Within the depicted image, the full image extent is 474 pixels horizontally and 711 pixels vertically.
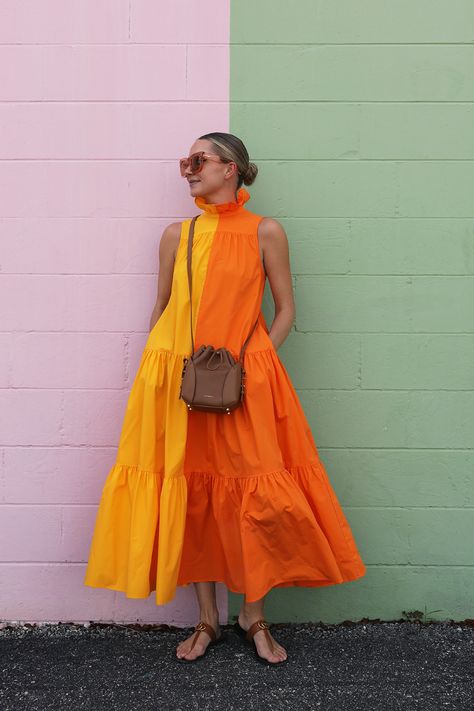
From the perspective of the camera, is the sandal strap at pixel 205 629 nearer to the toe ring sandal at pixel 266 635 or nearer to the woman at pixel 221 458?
the woman at pixel 221 458

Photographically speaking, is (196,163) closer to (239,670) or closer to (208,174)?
(208,174)

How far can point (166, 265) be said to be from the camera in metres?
2.75

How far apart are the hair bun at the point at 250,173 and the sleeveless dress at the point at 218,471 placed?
75 millimetres

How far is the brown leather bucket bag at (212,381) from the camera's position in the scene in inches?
96.0

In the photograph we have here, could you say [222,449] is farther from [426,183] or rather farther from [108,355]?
[426,183]

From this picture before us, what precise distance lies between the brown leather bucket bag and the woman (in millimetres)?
98

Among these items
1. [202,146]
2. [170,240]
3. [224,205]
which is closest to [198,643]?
[170,240]

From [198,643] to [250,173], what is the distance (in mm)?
1796

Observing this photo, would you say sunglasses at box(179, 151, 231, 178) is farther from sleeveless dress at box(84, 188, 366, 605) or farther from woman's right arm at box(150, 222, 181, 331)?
woman's right arm at box(150, 222, 181, 331)


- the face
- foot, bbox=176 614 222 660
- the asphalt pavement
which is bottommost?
the asphalt pavement

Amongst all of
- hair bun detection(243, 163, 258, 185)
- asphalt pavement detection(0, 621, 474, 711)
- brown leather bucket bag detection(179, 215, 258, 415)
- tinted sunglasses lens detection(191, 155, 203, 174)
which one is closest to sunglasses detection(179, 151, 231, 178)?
tinted sunglasses lens detection(191, 155, 203, 174)

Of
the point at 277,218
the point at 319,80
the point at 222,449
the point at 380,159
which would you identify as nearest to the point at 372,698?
the point at 222,449

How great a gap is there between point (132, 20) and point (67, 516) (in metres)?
2.04

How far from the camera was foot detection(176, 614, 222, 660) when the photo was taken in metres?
2.67
